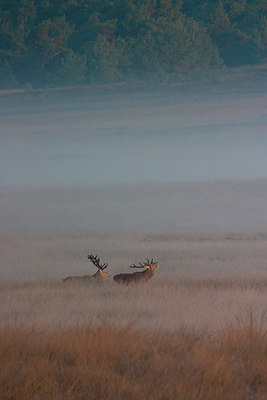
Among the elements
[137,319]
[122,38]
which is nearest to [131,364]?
[137,319]

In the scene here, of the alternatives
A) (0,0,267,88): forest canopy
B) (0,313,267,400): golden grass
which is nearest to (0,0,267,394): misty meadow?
(0,0,267,88): forest canopy

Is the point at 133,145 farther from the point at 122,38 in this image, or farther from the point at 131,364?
the point at 131,364

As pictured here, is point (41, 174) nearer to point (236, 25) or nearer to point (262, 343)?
point (236, 25)

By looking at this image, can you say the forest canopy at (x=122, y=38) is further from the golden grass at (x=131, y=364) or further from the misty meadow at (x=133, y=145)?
the golden grass at (x=131, y=364)

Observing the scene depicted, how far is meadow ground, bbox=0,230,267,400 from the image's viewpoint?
2.95 meters

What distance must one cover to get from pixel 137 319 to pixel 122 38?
3.59 m

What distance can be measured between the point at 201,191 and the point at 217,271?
1460 millimetres

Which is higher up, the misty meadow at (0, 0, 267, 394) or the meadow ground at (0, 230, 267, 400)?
the misty meadow at (0, 0, 267, 394)

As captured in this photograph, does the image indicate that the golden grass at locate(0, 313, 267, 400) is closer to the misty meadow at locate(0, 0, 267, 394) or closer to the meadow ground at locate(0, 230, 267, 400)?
the meadow ground at locate(0, 230, 267, 400)

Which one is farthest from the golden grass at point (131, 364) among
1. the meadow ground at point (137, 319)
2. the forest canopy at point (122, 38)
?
the forest canopy at point (122, 38)

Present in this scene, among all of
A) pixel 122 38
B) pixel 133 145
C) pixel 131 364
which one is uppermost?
pixel 122 38

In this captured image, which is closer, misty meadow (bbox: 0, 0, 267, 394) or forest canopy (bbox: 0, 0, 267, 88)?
misty meadow (bbox: 0, 0, 267, 394)

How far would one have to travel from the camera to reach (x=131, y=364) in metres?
3.19

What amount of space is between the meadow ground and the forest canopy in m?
1.78
